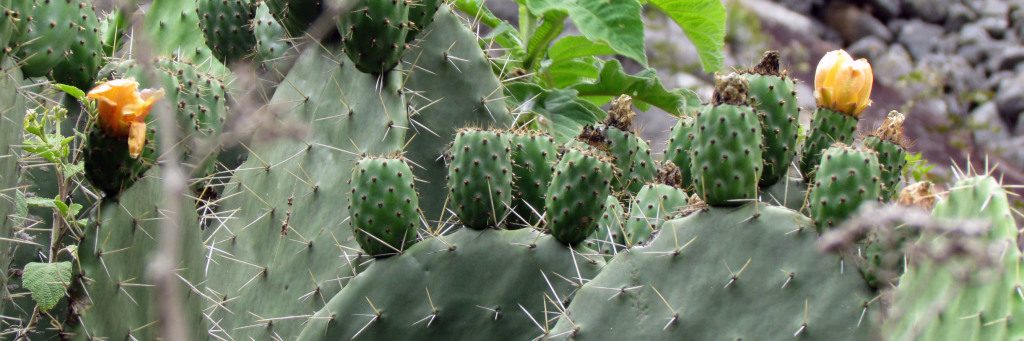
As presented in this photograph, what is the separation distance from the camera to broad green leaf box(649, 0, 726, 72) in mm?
2850

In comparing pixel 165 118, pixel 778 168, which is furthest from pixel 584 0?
pixel 165 118

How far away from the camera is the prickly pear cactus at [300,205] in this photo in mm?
2133

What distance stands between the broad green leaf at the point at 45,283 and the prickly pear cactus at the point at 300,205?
0.30 metres

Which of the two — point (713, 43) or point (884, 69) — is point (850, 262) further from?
point (884, 69)

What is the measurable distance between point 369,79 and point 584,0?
0.65m

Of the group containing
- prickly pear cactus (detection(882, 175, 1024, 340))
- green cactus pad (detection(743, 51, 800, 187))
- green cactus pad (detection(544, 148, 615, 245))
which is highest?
prickly pear cactus (detection(882, 175, 1024, 340))

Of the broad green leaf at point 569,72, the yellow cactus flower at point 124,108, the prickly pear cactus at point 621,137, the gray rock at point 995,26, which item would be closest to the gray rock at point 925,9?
the gray rock at point 995,26

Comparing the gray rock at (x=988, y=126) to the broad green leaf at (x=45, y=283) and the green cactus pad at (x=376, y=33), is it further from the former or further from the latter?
the broad green leaf at (x=45, y=283)

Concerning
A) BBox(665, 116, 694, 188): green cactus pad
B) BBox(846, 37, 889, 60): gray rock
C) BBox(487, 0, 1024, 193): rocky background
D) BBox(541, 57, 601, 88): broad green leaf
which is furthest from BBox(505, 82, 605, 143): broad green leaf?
BBox(846, 37, 889, 60): gray rock

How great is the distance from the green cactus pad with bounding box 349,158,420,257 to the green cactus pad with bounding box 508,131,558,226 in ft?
0.79

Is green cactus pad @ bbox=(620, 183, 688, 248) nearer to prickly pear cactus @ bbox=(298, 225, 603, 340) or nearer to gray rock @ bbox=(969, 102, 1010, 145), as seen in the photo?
prickly pear cactus @ bbox=(298, 225, 603, 340)

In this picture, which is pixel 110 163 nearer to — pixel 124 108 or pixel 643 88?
pixel 124 108

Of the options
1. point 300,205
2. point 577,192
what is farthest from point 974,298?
point 300,205

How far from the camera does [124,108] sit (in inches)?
69.5
